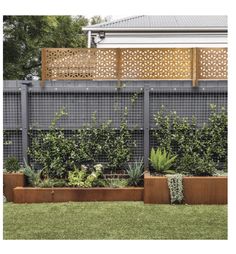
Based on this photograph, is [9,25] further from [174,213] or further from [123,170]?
[174,213]

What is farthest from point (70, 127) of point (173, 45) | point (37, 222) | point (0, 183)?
point (173, 45)

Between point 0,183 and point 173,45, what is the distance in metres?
8.40

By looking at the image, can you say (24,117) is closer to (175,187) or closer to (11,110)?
(11,110)

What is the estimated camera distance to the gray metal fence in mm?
6676

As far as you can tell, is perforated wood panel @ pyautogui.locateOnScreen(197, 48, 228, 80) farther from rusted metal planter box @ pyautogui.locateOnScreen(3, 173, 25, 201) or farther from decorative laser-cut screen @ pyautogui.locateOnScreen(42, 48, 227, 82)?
rusted metal planter box @ pyautogui.locateOnScreen(3, 173, 25, 201)

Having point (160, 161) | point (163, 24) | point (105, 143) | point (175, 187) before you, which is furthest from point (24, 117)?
point (163, 24)

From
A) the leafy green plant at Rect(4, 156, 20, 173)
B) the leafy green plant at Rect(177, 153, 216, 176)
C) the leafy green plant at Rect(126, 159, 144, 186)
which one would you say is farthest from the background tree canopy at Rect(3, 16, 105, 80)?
the leafy green plant at Rect(177, 153, 216, 176)

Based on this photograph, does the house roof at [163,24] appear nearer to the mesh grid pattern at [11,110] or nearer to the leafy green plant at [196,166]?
the mesh grid pattern at [11,110]

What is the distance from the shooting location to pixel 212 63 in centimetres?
664

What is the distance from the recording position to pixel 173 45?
12.3 meters

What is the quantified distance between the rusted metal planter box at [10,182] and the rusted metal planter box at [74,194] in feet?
0.62

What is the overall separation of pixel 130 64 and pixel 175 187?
7.51ft

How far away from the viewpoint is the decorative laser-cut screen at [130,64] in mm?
6656

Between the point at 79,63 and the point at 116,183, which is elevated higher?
the point at 79,63
